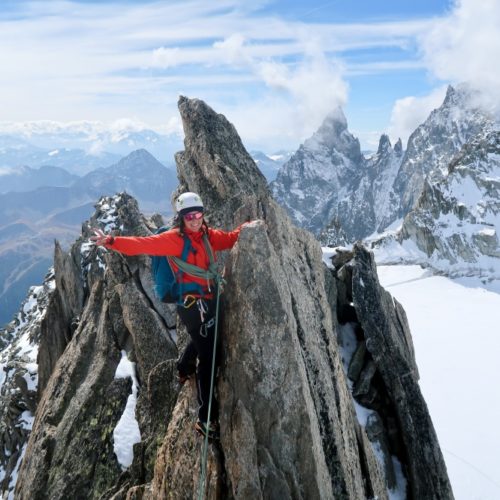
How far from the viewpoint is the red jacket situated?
8711 mm

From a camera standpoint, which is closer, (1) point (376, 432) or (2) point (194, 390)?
(2) point (194, 390)

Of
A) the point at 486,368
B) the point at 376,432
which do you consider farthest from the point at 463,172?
the point at 376,432

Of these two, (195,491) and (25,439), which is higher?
(25,439)

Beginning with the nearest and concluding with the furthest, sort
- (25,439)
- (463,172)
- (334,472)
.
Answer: (334,472), (25,439), (463,172)

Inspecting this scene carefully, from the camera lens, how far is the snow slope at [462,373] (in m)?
35.7

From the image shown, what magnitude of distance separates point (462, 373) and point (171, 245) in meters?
57.3

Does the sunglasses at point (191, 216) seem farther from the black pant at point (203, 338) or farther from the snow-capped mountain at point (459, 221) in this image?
the snow-capped mountain at point (459, 221)

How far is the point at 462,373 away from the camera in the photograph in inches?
2227

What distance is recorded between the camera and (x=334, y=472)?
9508 millimetres

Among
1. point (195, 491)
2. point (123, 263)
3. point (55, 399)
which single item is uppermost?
point (123, 263)

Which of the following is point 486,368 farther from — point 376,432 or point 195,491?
point 195,491

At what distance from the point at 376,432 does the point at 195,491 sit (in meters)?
10.1

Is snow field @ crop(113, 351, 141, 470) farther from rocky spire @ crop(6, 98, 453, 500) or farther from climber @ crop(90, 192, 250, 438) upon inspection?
climber @ crop(90, 192, 250, 438)

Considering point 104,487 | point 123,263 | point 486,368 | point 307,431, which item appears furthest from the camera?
point 486,368
